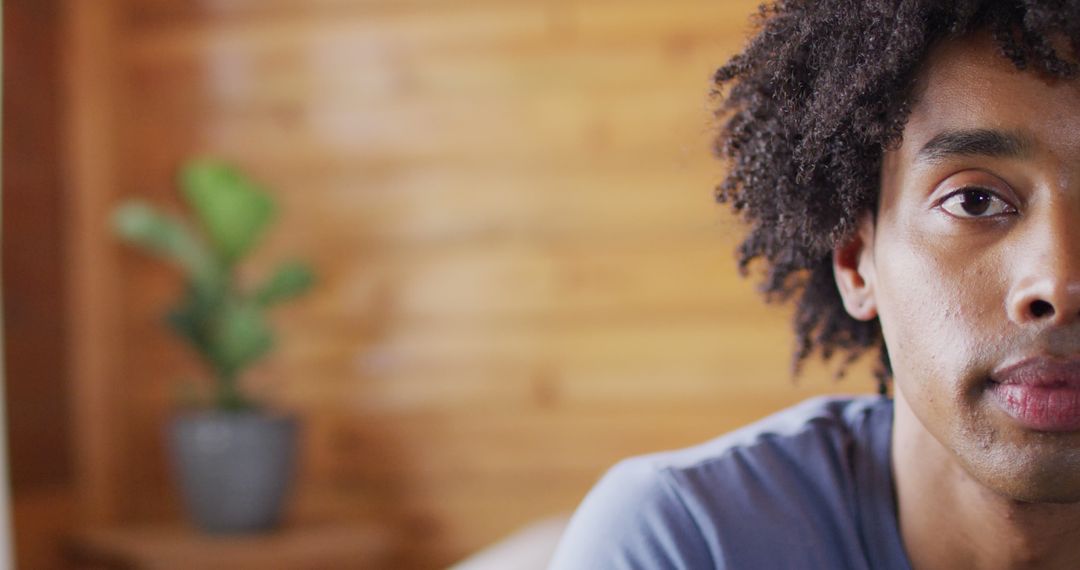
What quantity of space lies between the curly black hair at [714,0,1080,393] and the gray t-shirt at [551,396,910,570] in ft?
0.66

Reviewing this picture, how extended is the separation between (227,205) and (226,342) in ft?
1.07

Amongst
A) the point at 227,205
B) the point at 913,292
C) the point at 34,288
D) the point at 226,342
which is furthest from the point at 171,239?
the point at 913,292

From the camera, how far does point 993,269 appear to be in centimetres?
106

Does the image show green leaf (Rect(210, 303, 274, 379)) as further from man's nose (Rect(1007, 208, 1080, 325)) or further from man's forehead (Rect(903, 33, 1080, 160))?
man's nose (Rect(1007, 208, 1080, 325))

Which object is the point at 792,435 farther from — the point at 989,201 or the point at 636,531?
the point at 989,201

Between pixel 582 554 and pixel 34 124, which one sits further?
pixel 34 124

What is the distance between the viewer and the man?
3.39ft

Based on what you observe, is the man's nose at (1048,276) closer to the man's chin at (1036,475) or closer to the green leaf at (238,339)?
the man's chin at (1036,475)

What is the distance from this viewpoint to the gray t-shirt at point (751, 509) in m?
1.12

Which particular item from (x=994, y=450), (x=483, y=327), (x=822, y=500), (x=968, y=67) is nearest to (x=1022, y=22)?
(x=968, y=67)

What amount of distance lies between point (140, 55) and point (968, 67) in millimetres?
2719

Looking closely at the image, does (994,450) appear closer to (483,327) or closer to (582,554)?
(582,554)

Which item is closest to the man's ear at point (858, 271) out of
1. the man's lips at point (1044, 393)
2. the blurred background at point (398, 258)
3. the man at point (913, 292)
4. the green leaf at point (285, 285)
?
the man at point (913, 292)

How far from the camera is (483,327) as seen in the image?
306 centimetres
